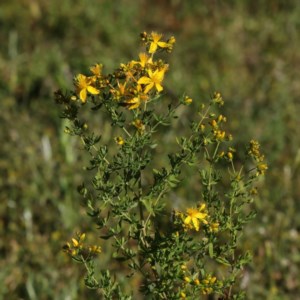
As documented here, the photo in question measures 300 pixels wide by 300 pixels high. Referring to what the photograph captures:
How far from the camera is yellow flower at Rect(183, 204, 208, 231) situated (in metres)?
2.25

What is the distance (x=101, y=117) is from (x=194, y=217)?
3.01m

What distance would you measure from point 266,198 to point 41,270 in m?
1.58

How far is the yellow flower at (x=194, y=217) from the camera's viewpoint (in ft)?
7.37

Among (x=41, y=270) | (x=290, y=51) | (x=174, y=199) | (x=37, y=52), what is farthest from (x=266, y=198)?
(x=37, y=52)

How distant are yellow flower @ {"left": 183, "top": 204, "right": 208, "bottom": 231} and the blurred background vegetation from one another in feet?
4.83

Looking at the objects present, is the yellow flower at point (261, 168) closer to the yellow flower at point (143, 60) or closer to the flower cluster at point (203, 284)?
the flower cluster at point (203, 284)

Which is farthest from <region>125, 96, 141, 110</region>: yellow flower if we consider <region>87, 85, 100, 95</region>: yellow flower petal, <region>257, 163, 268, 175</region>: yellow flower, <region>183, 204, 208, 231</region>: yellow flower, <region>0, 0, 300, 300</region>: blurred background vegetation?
<region>0, 0, 300, 300</region>: blurred background vegetation

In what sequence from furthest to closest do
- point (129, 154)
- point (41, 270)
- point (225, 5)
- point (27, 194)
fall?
1. point (225, 5)
2. point (27, 194)
3. point (41, 270)
4. point (129, 154)

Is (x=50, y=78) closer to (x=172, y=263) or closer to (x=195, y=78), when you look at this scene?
(x=195, y=78)

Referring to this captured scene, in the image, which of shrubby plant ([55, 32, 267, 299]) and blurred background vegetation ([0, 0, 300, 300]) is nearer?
shrubby plant ([55, 32, 267, 299])

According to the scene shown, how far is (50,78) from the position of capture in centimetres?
549

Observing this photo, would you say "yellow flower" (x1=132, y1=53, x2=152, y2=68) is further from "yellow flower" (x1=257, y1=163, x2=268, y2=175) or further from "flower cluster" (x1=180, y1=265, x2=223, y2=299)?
"flower cluster" (x1=180, y1=265, x2=223, y2=299)

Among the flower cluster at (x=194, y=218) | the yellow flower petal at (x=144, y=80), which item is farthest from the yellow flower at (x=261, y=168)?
the yellow flower petal at (x=144, y=80)

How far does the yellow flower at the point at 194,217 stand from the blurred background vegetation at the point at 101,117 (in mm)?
1472
